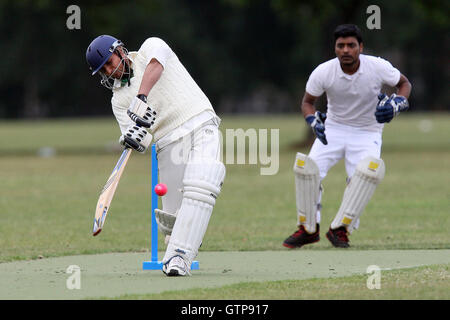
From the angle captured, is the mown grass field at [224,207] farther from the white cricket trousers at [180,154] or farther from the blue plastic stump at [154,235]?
the white cricket trousers at [180,154]

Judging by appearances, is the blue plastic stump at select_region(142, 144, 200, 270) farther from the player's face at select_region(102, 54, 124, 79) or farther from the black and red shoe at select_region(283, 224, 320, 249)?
the black and red shoe at select_region(283, 224, 320, 249)

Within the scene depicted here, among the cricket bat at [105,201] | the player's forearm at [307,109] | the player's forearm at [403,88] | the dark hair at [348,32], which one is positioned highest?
the dark hair at [348,32]

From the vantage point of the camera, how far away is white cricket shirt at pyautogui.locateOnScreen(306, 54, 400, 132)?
8.84m

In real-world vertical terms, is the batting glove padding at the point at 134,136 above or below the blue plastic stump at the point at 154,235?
above

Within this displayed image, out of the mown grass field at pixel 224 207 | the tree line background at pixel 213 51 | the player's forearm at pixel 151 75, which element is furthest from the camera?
the tree line background at pixel 213 51

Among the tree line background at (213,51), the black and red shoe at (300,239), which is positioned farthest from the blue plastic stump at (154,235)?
the tree line background at (213,51)

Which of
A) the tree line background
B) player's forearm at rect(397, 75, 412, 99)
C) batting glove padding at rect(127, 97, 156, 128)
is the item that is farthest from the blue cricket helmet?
the tree line background

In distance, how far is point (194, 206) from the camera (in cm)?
664

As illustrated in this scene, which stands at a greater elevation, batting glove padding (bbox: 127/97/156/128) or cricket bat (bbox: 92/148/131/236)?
batting glove padding (bbox: 127/97/156/128)

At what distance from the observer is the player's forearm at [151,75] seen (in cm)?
659

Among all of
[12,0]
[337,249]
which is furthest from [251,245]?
[12,0]

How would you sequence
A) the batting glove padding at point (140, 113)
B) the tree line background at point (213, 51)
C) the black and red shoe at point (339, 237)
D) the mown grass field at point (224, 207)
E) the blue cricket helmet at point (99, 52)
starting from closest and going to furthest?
the batting glove padding at point (140, 113) < the blue cricket helmet at point (99, 52) < the black and red shoe at point (339, 237) < the mown grass field at point (224, 207) < the tree line background at point (213, 51)

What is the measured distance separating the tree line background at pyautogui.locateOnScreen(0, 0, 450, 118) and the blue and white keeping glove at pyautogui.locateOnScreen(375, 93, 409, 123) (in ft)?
148

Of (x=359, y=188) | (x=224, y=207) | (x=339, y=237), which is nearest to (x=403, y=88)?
(x=359, y=188)
